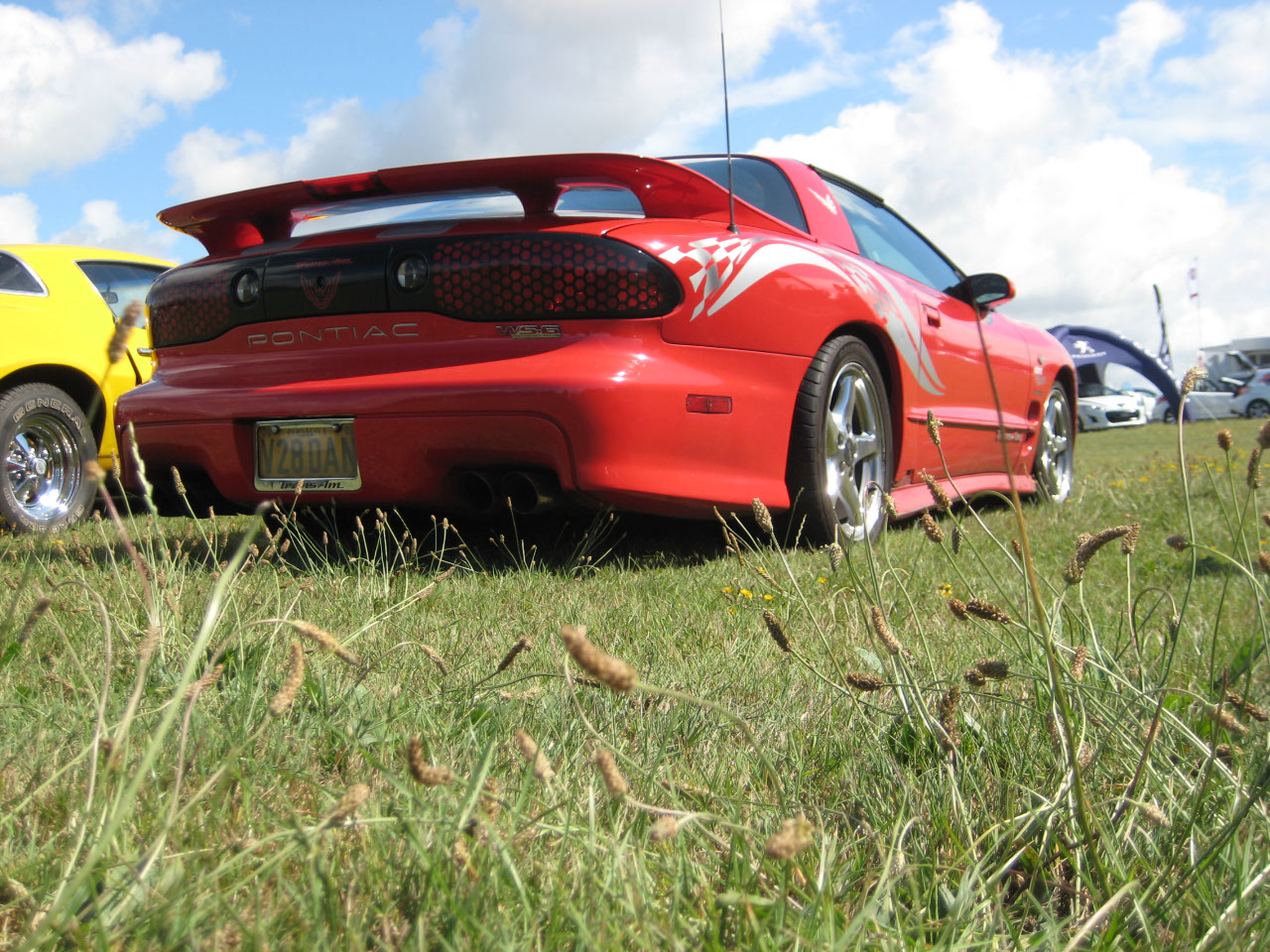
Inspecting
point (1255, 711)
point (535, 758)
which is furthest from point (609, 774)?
point (1255, 711)

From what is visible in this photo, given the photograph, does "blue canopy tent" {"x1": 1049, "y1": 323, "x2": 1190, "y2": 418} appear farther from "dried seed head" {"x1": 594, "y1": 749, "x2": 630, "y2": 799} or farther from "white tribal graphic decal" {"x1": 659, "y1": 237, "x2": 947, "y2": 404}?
"dried seed head" {"x1": 594, "y1": 749, "x2": 630, "y2": 799}

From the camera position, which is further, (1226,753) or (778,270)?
(778,270)

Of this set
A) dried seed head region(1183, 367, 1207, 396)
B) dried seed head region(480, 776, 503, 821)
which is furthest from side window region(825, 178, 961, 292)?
dried seed head region(480, 776, 503, 821)

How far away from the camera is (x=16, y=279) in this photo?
4.66 m

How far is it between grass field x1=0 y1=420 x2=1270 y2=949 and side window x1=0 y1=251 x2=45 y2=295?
3062mm

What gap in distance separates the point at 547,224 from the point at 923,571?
1383 mm

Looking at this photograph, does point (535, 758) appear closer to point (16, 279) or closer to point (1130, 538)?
point (1130, 538)

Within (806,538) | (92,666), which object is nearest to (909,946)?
(92,666)

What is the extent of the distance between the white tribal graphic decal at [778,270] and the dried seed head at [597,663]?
2.19 meters

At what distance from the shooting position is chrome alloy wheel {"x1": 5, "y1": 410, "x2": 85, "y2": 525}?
Result: 174 inches

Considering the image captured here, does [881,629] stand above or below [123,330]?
below

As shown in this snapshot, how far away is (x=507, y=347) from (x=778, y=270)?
0.85 meters

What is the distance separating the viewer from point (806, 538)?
11.0ft

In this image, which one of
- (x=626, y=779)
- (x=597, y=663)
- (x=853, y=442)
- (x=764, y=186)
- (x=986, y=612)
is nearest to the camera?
(x=597, y=663)
